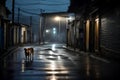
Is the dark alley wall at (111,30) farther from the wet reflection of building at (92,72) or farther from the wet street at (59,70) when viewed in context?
the wet reflection of building at (92,72)

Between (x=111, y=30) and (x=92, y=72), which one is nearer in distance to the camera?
(x=92, y=72)

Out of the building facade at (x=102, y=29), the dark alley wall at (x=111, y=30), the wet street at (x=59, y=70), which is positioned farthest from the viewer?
the building facade at (x=102, y=29)

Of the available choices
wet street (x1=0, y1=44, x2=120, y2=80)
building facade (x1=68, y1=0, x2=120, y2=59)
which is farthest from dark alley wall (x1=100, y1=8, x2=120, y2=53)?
wet street (x1=0, y1=44, x2=120, y2=80)

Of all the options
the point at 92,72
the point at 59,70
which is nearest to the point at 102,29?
the point at 59,70

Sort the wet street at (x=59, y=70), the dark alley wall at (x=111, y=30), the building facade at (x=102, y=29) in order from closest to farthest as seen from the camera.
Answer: the wet street at (x=59, y=70) < the dark alley wall at (x=111, y=30) < the building facade at (x=102, y=29)

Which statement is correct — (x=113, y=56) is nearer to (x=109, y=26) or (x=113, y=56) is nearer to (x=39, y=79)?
(x=109, y=26)

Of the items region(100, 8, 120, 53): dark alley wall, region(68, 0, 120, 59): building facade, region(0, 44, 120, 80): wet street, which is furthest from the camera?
region(68, 0, 120, 59): building facade

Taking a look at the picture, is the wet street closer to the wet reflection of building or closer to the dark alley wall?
the wet reflection of building

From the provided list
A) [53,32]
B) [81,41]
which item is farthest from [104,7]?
[53,32]

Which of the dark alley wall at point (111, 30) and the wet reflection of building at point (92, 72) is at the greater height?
the dark alley wall at point (111, 30)

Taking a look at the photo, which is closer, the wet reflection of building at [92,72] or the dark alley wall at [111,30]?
the wet reflection of building at [92,72]

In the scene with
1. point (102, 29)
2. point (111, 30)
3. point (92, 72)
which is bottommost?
point (92, 72)

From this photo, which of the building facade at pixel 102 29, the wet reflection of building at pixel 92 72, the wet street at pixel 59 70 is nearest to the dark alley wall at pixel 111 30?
the building facade at pixel 102 29

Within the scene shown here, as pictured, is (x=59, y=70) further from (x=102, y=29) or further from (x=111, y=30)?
(x=102, y=29)
